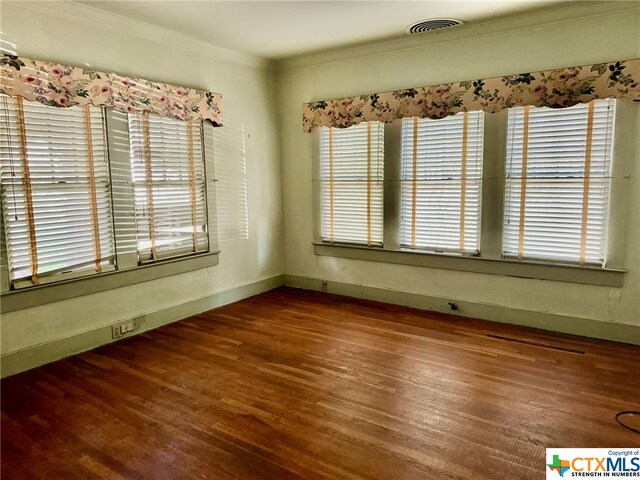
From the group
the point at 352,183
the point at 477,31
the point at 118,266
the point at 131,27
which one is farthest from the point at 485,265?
the point at 131,27

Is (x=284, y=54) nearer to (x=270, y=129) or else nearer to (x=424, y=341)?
(x=270, y=129)

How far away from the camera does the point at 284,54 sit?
4.87 metres

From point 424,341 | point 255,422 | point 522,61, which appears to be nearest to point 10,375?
point 255,422

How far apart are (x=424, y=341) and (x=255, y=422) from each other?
1.74m

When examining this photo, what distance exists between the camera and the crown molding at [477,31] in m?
3.46

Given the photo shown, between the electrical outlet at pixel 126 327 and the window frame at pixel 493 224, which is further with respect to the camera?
the electrical outlet at pixel 126 327

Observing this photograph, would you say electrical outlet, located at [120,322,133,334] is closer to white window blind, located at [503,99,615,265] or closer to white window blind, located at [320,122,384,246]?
white window blind, located at [320,122,384,246]

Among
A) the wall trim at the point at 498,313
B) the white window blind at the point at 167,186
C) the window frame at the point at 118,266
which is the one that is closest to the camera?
the window frame at the point at 118,266

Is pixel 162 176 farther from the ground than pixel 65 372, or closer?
farther from the ground

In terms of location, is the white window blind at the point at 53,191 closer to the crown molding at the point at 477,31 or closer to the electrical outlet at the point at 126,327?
the electrical outlet at the point at 126,327

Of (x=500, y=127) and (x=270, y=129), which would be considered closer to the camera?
(x=500, y=127)

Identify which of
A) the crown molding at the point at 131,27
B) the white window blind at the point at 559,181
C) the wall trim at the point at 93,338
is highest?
the crown molding at the point at 131,27

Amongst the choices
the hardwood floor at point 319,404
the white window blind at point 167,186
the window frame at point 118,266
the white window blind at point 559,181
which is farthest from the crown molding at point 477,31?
the hardwood floor at point 319,404

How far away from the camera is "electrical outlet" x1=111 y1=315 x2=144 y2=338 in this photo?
3779 millimetres
